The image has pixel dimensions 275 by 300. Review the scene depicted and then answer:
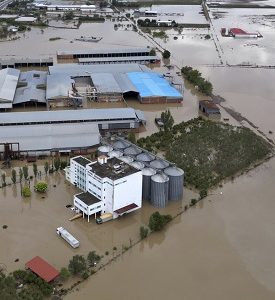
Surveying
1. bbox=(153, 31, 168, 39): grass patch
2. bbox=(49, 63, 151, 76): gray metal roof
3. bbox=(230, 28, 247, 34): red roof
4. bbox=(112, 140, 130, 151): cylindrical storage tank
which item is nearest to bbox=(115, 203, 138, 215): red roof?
bbox=(112, 140, 130, 151): cylindrical storage tank

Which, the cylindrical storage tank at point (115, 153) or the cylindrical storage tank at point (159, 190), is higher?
the cylindrical storage tank at point (115, 153)

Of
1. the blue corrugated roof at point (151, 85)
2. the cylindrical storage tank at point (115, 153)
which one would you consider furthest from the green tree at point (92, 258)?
the blue corrugated roof at point (151, 85)

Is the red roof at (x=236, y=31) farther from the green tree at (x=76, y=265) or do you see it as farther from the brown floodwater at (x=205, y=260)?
the green tree at (x=76, y=265)

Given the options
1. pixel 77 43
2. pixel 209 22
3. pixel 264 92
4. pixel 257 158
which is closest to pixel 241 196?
pixel 257 158

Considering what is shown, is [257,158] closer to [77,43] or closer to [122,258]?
[122,258]

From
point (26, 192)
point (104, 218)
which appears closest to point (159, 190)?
point (104, 218)
